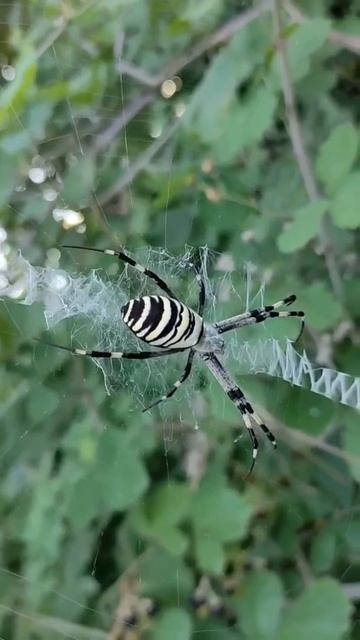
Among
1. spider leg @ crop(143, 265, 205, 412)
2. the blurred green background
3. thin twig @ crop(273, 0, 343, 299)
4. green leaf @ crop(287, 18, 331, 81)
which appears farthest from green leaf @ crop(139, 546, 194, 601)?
green leaf @ crop(287, 18, 331, 81)

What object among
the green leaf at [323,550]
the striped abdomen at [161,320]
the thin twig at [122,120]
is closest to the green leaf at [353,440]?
the green leaf at [323,550]

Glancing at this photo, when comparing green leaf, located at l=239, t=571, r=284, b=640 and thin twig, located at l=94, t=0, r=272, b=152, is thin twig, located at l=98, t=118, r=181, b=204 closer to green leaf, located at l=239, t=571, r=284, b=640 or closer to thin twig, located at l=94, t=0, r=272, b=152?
thin twig, located at l=94, t=0, r=272, b=152

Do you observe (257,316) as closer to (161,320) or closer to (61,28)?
(161,320)

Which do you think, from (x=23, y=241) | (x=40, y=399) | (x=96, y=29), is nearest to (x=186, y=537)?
(x=40, y=399)

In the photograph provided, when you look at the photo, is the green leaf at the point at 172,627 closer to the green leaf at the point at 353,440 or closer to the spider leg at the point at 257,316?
the green leaf at the point at 353,440

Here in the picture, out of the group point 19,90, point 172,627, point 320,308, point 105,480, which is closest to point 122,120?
point 19,90

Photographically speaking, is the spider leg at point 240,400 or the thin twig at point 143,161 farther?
the thin twig at point 143,161

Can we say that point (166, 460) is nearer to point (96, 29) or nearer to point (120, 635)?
point (120, 635)

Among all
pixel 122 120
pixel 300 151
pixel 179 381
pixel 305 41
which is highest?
pixel 122 120
